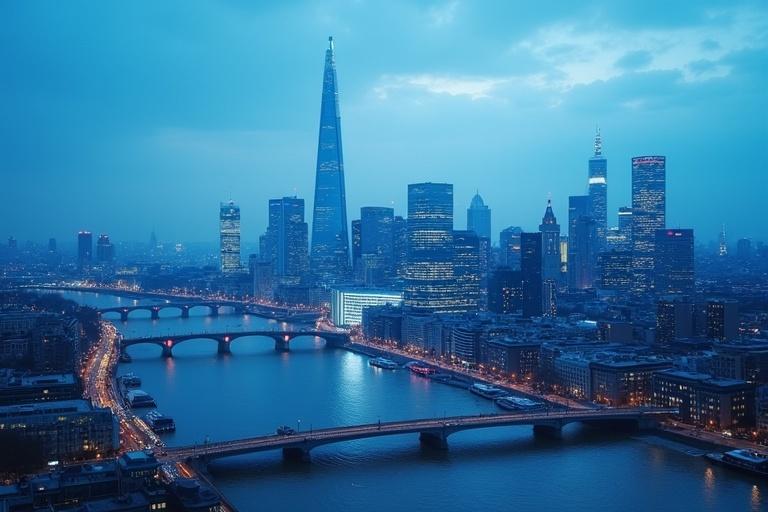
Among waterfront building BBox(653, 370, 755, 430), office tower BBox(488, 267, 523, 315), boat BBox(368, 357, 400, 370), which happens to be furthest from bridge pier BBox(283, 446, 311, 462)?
office tower BBox(488, 267, 523, 315)

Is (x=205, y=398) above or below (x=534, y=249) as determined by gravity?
below

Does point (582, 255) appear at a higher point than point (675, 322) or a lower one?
higher

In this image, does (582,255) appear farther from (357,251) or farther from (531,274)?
(531,274)

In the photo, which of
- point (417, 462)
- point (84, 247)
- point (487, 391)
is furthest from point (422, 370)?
point (84, 247)

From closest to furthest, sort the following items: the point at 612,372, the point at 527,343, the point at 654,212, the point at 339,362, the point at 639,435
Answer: the point at 639,435 → the point at 612,372 → the point at 527,343 → the point at 339,362 → the point at 654,212

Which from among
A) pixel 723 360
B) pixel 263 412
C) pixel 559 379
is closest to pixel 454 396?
pixel 559 379

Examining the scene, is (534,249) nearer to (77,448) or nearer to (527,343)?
(527,343)

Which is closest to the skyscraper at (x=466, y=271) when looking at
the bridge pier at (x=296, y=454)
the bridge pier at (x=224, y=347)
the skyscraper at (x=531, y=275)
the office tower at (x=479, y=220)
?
the skyscraper at (x=531, y=275)

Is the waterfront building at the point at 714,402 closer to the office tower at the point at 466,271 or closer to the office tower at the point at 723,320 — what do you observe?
the office tower at the point at 723,320
